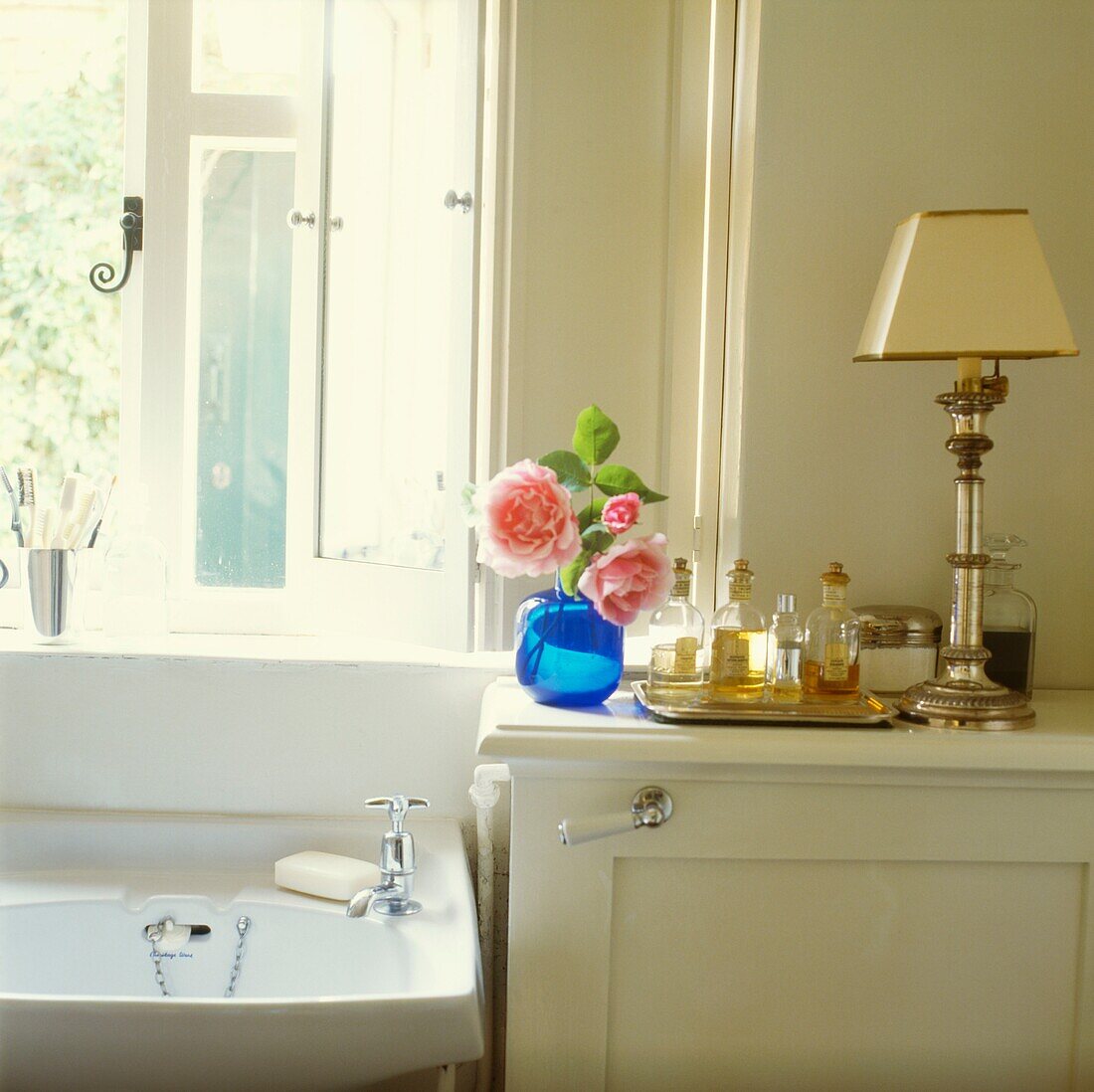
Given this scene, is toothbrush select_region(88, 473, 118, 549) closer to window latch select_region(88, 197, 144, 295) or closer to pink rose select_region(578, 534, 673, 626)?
window latch select_region(88, 197, 144, 295)

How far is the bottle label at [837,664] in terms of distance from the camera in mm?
1161

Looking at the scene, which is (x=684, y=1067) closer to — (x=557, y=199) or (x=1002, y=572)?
(x=1002, y=572)

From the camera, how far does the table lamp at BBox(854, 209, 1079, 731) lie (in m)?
1.07

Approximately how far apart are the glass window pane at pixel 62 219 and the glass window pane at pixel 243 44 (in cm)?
16

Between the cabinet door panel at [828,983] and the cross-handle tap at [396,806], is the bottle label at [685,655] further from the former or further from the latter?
the cross-handle tap at [396,806]

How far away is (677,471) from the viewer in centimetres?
141

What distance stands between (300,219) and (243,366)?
238mm

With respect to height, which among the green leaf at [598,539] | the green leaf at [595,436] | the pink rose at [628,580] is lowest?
the pink rose at [628,580]

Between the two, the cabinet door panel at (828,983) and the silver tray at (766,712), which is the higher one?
the silver tray at (766,712)

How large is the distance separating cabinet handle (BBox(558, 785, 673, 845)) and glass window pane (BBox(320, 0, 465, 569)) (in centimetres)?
49

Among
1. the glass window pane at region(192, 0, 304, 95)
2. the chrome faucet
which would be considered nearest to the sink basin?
the chrome faucet

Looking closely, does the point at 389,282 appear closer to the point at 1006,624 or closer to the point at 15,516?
the point at 15,516

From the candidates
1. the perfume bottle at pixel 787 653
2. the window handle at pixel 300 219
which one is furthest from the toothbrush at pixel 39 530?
the perfume bottle at pixel 787 653

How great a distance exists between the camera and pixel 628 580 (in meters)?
1.08
